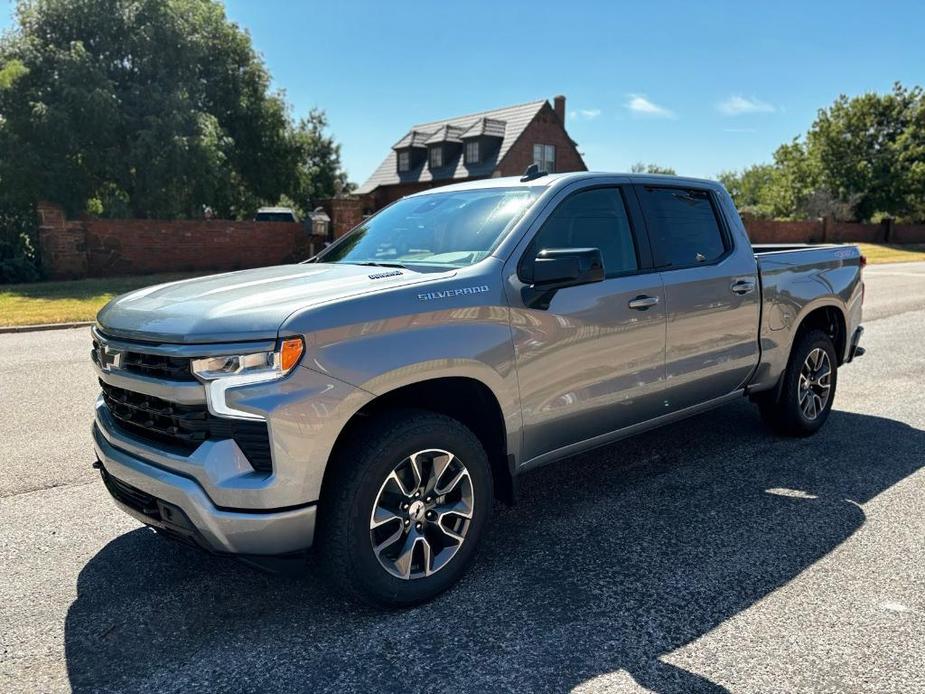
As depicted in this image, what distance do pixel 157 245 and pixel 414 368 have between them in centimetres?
1908

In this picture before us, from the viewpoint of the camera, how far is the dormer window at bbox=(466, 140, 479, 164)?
40375 mm

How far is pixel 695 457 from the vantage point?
512 cm

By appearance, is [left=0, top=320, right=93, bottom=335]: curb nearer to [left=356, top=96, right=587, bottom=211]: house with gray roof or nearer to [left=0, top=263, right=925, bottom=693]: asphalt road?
[left=0, top=263, right=925, bottom=693]: asphalt road

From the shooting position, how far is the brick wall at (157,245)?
60.3ft

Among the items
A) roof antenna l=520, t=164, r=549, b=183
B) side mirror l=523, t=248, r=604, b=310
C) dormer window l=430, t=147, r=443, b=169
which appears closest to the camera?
side mirror l=523, t=248, r=604, b=310

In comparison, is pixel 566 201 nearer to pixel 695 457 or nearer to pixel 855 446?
pixel 695 457

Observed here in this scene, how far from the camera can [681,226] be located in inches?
179

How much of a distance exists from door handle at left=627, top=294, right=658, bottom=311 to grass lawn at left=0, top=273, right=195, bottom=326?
11.4 m

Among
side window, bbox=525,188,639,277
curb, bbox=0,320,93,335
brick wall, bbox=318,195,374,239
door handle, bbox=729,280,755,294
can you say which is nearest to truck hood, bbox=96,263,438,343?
side window, bbox=525,188,639,277

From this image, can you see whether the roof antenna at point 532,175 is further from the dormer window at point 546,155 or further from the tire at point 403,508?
the dormer window at point 546,155

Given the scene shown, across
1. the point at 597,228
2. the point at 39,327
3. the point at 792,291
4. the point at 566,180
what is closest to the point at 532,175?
the point at 566,180

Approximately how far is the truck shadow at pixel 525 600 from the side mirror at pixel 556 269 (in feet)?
4.36

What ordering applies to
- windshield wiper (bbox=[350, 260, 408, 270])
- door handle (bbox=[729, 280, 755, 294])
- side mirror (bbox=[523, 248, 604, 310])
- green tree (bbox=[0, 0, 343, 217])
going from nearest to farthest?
1. side mirror (bbox=[523, 248, 604, 310])
2. windshield wiper (bbox=[350, 260, 408, 270])
3. door handle (bbox=[729, 280, 755, 294])
4. green tree (bbox=[0, 0, 343, 217])

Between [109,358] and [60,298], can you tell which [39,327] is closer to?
[60,298]
